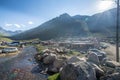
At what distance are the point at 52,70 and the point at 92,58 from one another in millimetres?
9390

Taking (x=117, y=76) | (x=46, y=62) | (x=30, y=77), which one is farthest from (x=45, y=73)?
(x=117, y=76)

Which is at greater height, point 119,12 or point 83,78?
point 119,12

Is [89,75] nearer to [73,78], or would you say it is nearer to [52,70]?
[73,78]

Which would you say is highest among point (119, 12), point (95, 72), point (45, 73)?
point (119, 12)

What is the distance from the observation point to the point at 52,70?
38188 millimetres

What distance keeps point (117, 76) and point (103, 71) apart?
6.18 metres

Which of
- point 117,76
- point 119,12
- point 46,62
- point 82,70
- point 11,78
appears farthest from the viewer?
point 46,62

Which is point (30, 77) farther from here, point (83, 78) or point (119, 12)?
point (119, 12)

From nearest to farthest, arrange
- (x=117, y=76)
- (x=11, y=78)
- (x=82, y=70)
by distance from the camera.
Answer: (x=117, y=76) < (x=82, y=70) < (x=11, y=78)

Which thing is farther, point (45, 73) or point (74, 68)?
point (45, 73)

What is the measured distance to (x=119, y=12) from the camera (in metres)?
36.5

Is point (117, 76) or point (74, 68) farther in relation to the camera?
point (74, 68)

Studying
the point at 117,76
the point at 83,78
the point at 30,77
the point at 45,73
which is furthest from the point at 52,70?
the point at 117,76

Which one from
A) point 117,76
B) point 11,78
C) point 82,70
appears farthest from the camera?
point 11,78
